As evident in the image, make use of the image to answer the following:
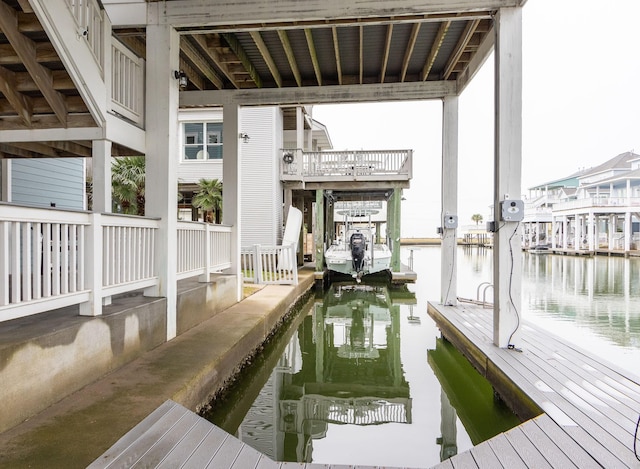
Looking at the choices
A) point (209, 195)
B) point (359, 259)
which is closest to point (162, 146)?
point (359, 259)

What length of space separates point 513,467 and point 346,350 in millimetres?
4068

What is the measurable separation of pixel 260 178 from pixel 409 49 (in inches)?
354

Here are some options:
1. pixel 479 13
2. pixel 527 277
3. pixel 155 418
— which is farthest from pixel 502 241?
pixel 527 277

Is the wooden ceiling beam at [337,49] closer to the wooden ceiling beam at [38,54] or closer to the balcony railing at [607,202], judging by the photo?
the wooden ceiling beam at [38,54]

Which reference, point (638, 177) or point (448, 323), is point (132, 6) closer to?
point (448, 323)

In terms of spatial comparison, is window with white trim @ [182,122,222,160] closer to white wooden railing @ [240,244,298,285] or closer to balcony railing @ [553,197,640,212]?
white wooden railing @ [240,244,298,285]

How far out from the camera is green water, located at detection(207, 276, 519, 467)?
11.4ft

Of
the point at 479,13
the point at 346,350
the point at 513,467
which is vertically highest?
the point at 479,13

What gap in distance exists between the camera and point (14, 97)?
4.52 m

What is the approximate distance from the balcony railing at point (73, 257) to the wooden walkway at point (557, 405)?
2.90 metres

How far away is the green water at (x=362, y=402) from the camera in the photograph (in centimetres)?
346

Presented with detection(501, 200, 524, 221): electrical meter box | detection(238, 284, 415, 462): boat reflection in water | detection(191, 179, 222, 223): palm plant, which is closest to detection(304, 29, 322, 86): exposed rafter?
detection(501, 200, 524, 221): electrical meter box

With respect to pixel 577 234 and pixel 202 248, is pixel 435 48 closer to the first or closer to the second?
pixel 202 248

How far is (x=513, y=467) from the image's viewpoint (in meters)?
2.46
